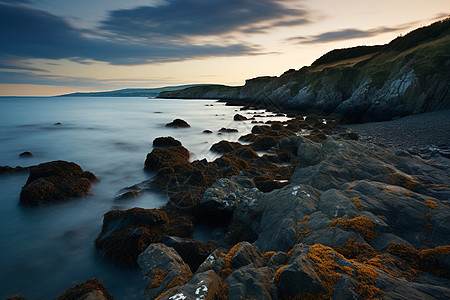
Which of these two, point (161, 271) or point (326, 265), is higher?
point (326, 265)

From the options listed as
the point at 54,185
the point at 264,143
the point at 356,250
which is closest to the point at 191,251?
the point at 356,250

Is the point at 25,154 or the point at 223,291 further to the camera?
the point at 25,154

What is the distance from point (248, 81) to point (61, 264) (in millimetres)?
152135

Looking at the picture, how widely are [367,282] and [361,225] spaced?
176 cm

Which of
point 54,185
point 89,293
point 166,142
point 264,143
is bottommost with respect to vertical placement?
point 89,293

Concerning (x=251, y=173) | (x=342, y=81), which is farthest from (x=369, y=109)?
(x=251, y=173)

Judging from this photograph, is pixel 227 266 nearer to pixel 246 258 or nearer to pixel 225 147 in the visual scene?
pixel 246 258

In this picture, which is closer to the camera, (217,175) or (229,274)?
(229,274)

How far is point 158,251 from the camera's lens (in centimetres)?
557

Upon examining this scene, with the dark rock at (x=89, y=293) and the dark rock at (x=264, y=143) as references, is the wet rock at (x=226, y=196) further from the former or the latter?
the dark rock at (x=264, y=143)

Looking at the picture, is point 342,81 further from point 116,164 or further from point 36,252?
point 36,252

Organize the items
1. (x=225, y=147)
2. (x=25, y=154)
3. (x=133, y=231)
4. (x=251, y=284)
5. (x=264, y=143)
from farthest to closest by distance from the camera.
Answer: (x=264, y=143) < (x=25, y=154) < (x=225, y=147) < (x=133, y=231) < (x=251, y=284)

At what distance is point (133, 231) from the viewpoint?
24.9 ft

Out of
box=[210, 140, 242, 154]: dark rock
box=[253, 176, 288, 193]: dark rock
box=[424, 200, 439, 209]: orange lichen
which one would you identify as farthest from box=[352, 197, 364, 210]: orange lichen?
box=[210, 140, 242, 154]: dark rock
